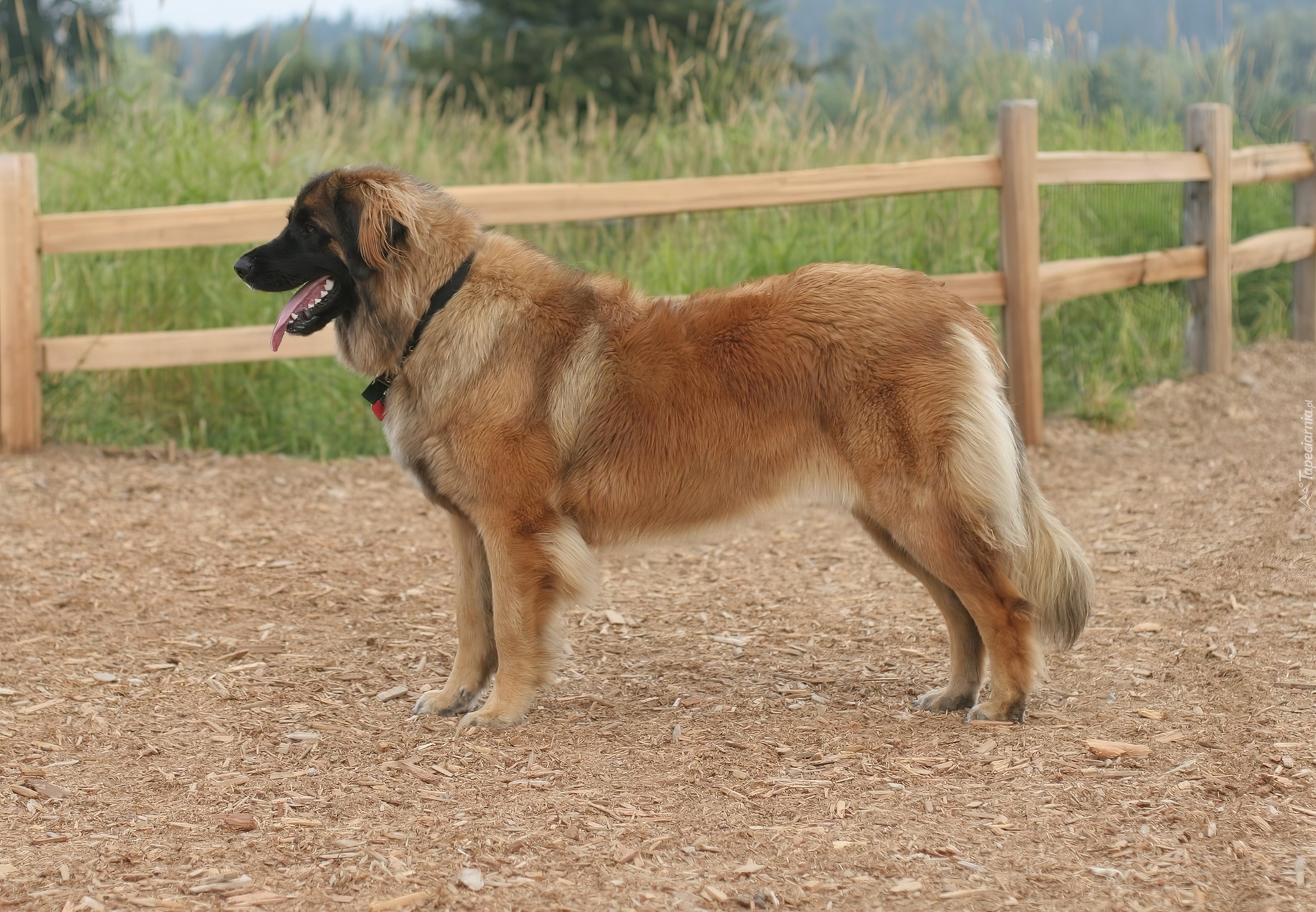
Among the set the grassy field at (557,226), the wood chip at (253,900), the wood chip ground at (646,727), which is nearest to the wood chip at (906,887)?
the wood chip ground at (646,727)

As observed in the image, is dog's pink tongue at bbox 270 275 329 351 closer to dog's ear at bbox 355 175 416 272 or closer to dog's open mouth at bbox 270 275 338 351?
dog's open mouth at bbox 270 275 338 351

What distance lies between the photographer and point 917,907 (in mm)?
2396

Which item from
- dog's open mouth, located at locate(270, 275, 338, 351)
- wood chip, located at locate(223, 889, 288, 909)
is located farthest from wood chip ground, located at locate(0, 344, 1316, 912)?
dog's open mouth, located at locate(270, 275, 338, 351)

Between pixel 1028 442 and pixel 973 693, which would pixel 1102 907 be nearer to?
pixel 973 693

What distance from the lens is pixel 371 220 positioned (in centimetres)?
346

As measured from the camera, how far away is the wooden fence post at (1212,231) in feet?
26.1

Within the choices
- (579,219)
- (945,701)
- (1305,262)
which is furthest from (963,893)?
(1305,262)

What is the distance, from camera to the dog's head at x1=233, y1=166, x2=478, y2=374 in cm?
349

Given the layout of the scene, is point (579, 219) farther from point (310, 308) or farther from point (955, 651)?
point (955, 651)

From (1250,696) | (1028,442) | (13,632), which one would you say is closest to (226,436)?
(13,632)

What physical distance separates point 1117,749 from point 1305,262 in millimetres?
7401

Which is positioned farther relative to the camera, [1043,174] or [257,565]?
[1043,174]

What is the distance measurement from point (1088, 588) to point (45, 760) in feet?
9.97

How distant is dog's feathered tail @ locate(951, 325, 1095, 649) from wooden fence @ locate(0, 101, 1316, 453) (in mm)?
3208
